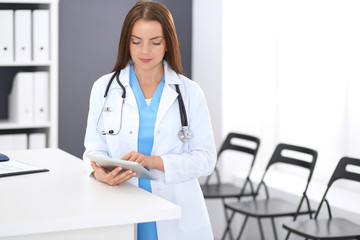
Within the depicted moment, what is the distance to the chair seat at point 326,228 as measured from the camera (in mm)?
2734

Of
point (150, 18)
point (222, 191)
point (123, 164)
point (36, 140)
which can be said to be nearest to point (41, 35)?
point (36, 140)

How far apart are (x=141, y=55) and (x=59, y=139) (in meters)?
2.23

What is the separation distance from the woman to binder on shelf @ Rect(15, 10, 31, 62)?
1542mm

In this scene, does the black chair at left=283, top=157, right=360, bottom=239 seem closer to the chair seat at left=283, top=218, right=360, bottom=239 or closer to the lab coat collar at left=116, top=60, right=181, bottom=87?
the chair seat at left=283, top=218, right=360, bottom=239

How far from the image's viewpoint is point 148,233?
2.01m

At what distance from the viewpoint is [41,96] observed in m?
3.60

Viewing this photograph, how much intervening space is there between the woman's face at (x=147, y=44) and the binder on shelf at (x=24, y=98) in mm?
1667

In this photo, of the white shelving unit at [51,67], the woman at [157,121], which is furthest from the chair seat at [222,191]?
the woman at [157,121]

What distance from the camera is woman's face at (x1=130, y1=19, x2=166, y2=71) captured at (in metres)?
2.02

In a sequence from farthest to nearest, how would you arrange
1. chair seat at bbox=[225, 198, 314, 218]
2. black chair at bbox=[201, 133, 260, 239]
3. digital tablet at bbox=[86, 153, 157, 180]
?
black chair at bbox=[201, 133, 260, 239], chair seat at bbox=[225, 198, 314, 218], digital tablet at bbox=[86, 153, 157, 180]

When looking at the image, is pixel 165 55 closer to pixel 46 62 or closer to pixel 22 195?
pixel 22 195

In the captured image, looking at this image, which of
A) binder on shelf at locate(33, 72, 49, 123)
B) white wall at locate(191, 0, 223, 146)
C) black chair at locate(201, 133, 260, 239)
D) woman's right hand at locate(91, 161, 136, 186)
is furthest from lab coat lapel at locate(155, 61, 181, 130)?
white wall at locate(191, 0, 223, 146)

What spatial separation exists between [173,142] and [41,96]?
172 centimetres

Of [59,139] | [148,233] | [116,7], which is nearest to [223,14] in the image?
[116,7]
